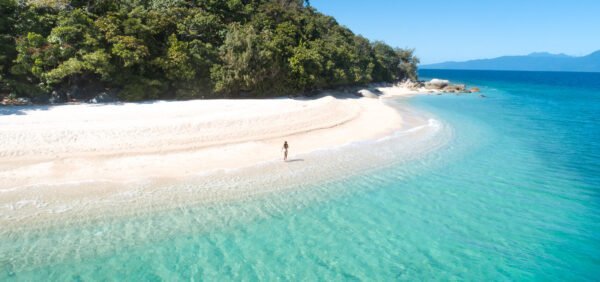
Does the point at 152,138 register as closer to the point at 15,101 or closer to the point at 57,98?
the point at 57,98

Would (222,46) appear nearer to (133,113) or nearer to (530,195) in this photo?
(133,113)

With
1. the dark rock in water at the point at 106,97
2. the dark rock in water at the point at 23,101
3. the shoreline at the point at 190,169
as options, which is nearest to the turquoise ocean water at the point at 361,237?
the shoreline at the point at 190,169

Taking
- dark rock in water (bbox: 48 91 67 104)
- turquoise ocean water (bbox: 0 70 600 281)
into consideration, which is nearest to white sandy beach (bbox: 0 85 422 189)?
dark rock in water (bbox: 48 91 67 104)

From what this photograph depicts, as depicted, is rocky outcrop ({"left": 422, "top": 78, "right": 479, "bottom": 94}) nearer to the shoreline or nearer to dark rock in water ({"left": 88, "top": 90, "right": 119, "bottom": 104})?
the shoreline

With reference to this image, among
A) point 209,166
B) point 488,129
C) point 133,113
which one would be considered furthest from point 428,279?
point 488,129

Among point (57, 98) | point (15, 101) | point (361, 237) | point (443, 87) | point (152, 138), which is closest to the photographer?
point (361, 237)

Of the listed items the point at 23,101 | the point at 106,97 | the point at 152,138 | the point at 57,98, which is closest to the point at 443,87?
the point at 106,97

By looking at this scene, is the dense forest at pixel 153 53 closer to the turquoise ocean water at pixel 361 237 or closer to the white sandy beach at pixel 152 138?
the white sandy beach at pixel 152 138
